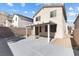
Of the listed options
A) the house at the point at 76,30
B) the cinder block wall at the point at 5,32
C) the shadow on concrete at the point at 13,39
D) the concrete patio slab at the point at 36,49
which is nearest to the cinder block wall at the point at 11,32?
the cinder block wall at the point at 5,32

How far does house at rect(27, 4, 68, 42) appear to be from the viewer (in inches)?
139

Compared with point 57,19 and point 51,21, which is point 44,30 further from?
point 57,19

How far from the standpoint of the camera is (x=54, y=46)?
359cm

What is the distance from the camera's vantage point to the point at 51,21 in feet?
12.1

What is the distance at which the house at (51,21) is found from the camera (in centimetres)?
354

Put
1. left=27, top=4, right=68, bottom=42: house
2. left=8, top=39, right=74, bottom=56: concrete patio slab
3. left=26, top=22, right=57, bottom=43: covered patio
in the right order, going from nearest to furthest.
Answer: left=8, top=39, right=74, bottom=56: concrete patio slab → left=27, top=4, right=68, bottom=42: house → left=26, top=22, right=57, bottom=43: covered patio

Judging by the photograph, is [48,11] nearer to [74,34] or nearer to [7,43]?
[74,34]

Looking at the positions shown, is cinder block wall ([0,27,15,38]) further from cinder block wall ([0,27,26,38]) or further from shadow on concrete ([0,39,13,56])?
shadow on concrete ([0,39,13,56])

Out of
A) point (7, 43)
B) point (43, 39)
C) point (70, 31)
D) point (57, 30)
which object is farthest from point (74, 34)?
point (7, 43)

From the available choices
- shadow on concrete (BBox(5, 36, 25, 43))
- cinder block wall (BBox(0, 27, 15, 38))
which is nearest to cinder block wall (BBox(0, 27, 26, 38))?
cinder block wall (BBox(0, 27, 15, 38))

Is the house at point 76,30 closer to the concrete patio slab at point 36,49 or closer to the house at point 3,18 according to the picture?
the concrete patio slab at point 36,49

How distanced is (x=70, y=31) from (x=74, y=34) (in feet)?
0.47

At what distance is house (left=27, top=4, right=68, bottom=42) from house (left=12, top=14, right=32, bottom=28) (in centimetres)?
18

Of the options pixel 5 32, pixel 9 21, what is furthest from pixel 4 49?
pixel 9 21
